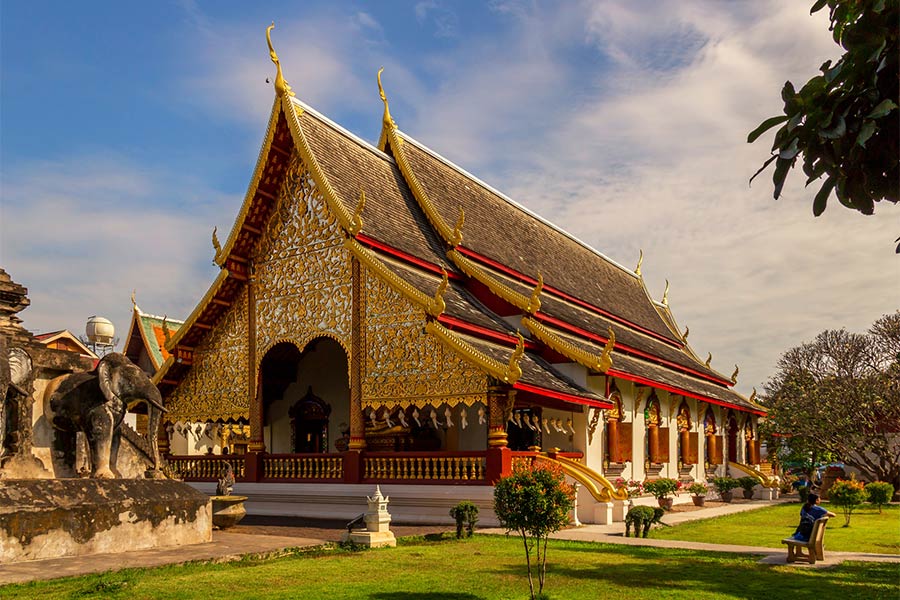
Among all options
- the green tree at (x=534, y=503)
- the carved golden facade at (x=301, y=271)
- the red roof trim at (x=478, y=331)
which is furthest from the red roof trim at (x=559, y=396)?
the green tree at (x=534, y=503)

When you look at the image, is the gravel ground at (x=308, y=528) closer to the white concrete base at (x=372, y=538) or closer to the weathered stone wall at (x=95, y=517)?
the white concrete base at (x=372, y=538)

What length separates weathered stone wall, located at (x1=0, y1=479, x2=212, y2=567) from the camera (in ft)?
28.5

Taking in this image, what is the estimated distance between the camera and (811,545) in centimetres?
Answer: 953

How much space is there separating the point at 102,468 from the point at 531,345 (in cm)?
890

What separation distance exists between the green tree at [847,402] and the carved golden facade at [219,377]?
18206 millimetres

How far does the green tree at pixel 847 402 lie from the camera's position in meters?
26.8

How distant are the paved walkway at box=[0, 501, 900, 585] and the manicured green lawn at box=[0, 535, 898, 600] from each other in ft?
1.00

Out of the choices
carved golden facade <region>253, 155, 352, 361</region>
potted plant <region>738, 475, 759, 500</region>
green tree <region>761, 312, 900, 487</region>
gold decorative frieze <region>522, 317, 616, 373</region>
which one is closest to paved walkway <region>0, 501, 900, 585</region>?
gold decorative frieze <region>522, 317, 616, 373</region>

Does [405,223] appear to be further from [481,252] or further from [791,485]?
[791,485]

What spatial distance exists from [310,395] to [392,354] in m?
5.51

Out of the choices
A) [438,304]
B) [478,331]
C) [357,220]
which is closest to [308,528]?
[438,304]

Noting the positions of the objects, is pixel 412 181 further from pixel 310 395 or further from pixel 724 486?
pixel 724 486

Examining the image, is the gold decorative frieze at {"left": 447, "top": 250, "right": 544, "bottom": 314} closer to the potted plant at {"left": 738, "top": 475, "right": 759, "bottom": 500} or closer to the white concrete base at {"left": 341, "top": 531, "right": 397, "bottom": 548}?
the white concrete base at {"left": 341, "top": 531, "right": 397, "bottom": 548}

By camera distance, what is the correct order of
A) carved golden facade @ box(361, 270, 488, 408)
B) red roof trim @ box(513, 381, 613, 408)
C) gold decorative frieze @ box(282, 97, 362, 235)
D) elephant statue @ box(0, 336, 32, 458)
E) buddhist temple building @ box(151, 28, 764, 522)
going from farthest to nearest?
gold decorative frieze @ box(282, 97, 362, 235), buddhist temple building @ box(151, 28, 764, 522), carved golden facade @ box(361, 270, 488, 408), red roof trim @ box(513, 381, 613, 408), elephant statue @ box(0, 336, 32, 458)
